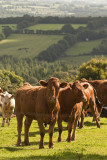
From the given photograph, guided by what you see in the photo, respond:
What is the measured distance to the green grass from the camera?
13910 millimetres

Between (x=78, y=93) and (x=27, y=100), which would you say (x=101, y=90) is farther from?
(x=27, y=100)

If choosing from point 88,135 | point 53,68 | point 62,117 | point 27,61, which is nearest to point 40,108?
point 62,117

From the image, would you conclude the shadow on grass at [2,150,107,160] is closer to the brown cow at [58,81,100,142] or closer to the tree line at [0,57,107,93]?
the brown cow at [58,81,100,142]

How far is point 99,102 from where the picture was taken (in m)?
26.1

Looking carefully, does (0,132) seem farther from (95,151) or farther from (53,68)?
(53,68)

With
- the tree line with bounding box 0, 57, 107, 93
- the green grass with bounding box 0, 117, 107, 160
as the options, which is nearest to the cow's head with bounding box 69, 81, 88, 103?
the green grass with bounding box 0, 117, 107, 160

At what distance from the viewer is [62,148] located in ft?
52.1

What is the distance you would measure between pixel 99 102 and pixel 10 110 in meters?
6.61

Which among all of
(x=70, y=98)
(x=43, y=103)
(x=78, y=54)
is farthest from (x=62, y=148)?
(x=78, y=54)

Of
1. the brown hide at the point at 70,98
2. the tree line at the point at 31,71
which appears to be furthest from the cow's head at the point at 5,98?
the tree line at the point at 31,71

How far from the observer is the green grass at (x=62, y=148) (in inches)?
548

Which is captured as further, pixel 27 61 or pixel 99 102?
pixel 27 61

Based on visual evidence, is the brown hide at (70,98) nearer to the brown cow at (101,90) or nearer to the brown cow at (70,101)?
the brown cow at (70,101)

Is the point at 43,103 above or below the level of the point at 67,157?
above
